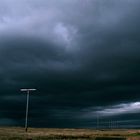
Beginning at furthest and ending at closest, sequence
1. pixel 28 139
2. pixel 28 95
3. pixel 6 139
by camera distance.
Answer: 1. pixel 28 95
2. pixel 28 139
3. pixel 6 139

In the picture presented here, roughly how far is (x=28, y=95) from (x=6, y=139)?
43.3 m

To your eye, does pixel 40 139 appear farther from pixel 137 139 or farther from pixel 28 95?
pixel 28 95

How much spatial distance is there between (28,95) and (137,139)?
1790 inches

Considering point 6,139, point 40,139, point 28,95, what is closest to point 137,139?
point 40,139

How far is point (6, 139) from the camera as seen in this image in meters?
55.6

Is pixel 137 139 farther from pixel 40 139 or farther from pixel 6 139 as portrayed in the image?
pixel 6 139

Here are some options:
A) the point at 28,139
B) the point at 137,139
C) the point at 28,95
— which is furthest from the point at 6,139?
the point at 28,95

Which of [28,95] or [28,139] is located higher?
[28,95]

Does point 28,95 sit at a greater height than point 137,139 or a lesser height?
greater

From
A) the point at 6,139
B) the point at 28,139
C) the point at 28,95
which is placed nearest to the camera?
the point at 6,139

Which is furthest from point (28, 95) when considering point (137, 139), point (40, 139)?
point (137, 139)

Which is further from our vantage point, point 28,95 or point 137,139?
point 28,95

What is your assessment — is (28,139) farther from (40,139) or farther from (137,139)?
(137,139)

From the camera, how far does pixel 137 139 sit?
5916cm
